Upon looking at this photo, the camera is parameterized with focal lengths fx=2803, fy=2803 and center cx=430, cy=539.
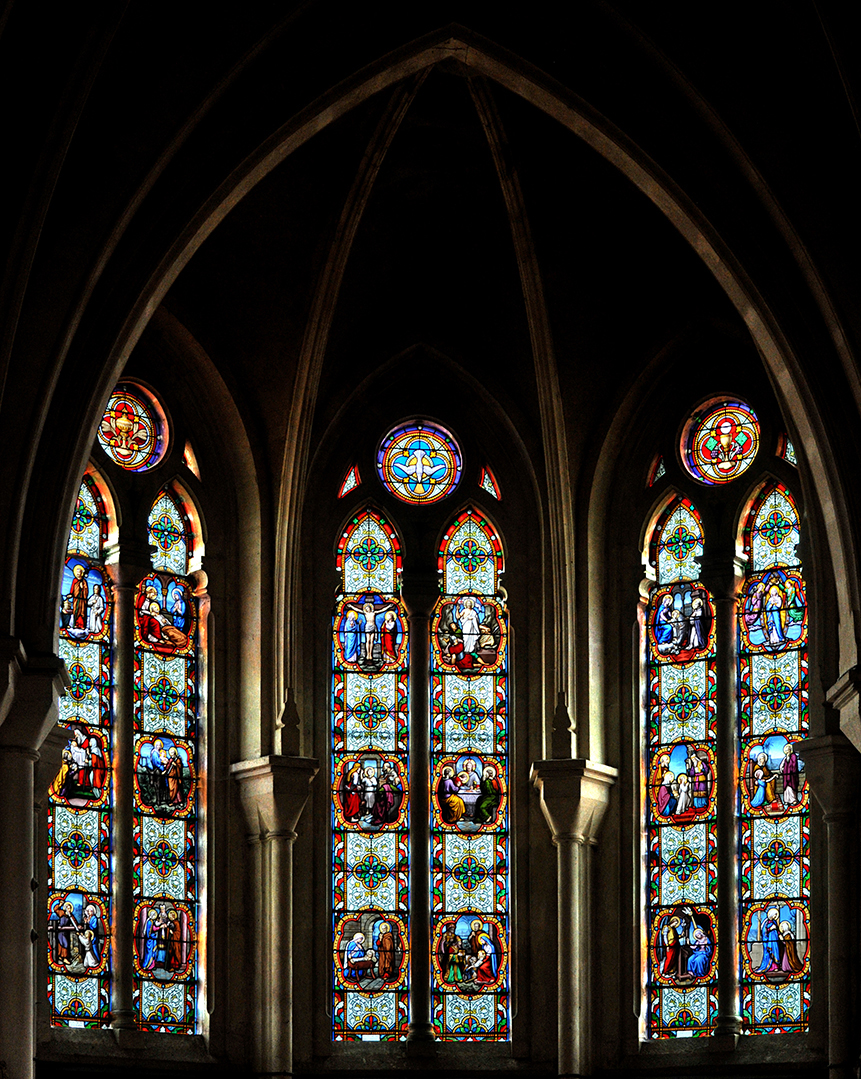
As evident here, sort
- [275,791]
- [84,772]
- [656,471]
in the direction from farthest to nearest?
[656,471]
[275,791]
[84,772]

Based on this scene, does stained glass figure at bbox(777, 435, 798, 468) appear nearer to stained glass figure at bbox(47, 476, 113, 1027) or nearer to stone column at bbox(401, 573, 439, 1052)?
stone column at bbox(401, 573, 439, 1052)

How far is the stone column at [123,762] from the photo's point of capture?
2162cm

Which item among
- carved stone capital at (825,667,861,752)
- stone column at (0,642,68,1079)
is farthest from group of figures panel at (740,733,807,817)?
stone column at (0,642,68,1079)

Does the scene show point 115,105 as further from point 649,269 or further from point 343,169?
point 649,269

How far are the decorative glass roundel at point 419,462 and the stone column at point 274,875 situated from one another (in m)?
2.71

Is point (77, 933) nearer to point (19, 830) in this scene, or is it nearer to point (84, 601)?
point (84, 601)

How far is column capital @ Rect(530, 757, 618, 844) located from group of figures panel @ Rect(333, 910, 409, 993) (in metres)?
1.51

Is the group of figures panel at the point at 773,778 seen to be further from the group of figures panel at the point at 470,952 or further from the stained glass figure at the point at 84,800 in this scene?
the stained glass figure at the point at 84,800

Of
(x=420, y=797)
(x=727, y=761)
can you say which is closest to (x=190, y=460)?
(x=420, y=797)

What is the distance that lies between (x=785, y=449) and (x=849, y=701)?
4112 millimetres

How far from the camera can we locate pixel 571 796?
22281 mm

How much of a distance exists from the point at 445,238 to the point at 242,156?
3.86 meters

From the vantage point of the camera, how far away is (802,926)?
856 inches

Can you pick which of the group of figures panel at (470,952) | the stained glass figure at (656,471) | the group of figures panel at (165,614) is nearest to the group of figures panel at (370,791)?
the group of figures panel at (470,952)
